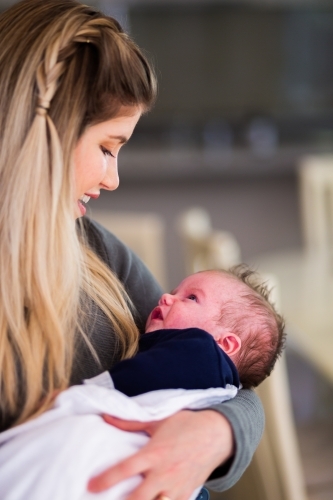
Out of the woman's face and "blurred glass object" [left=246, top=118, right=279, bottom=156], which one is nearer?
the woman's face

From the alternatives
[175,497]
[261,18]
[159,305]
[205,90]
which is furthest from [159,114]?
[175,497]

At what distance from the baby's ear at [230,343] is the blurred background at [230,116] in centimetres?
279

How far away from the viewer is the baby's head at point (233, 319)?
1.16 meters

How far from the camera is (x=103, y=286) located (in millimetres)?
1150

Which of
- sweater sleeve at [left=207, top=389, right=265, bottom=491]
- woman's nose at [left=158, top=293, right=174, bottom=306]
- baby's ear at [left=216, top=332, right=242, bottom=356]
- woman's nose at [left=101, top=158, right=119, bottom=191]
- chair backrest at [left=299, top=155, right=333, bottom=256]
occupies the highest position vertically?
woman's nose at [left=101, top=158, right=119, bottom=191]

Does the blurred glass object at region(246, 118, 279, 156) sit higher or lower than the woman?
lower

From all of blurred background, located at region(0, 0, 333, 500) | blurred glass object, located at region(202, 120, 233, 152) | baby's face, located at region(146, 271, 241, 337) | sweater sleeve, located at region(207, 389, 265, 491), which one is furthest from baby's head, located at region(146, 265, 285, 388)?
blurred glass object, located at region(202, 120, 233, 152)

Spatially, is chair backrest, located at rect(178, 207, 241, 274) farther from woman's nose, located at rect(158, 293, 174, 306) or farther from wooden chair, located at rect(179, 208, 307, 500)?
woman's nose, located at rect(158, 293, 174, 306)

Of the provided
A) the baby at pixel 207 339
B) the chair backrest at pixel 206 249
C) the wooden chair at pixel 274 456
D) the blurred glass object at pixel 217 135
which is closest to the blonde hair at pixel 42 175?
the baby at pixel 207 339

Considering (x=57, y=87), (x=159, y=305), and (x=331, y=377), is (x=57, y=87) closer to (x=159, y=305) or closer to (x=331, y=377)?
(x=159, y=305)

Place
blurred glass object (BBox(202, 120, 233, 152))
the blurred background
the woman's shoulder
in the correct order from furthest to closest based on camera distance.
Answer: blurred glass object (BBox(202, 120, 233, 152)) < the blurred background < the woman's shoulder

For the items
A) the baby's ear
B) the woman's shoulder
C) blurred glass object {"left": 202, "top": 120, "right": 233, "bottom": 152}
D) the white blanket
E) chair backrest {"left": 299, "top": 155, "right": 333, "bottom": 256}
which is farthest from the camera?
blurred glass object {"left": 202, "top": 120, "right": 233, "bottom": 152}

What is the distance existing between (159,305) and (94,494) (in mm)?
382

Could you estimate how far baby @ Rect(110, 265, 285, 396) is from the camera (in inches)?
39.9
